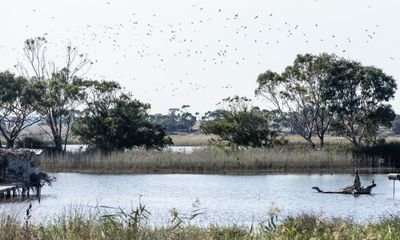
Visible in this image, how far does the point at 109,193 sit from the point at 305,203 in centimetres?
1004

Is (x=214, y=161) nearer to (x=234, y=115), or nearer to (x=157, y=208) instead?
(x=234, y=115)

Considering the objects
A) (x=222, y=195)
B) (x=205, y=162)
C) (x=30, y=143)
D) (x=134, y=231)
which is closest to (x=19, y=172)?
(x=222, y=195)

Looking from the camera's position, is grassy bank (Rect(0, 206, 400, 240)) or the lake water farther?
the lake water

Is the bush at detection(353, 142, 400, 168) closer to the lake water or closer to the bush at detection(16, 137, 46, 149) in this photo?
the lake water

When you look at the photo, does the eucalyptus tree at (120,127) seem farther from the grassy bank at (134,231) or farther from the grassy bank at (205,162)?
the grassy bank at (134,231)

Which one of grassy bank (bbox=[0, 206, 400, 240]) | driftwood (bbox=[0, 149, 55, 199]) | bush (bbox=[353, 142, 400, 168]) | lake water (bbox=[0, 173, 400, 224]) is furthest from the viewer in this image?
bush (bbox=[353, 142, 400, 168])

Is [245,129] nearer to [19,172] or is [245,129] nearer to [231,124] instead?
[231,124]

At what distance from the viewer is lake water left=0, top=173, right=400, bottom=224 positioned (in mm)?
39259

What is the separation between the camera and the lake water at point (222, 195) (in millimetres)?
39259

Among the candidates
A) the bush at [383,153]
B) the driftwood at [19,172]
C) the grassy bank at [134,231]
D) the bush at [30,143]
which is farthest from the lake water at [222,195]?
the grassy bank at [134,231]

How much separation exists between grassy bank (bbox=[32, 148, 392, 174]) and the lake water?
2327 mm

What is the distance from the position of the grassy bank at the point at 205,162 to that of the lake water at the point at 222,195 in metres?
2.33

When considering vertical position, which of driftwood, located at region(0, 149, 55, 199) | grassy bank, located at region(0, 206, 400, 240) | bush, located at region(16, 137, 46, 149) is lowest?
grassy bank, located at region(0, 206, 400, 240)

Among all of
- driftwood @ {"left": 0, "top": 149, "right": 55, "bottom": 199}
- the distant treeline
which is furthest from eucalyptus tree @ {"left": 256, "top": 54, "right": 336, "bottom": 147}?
driftwood @ {"left": 0, "top": 149, "right": 55, "bottom": 199}
